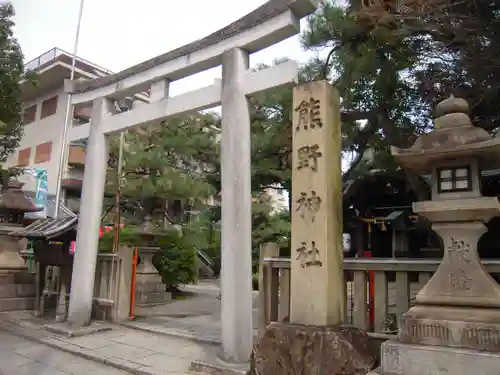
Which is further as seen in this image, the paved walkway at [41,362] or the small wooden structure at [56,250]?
the small wooden structure at [56,250]

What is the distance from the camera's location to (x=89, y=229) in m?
8.13

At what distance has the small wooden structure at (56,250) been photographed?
28.6 feet

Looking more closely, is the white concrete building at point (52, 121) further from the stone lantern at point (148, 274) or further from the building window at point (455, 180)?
the building window at point (455, 180)

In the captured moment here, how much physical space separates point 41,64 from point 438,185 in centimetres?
2550

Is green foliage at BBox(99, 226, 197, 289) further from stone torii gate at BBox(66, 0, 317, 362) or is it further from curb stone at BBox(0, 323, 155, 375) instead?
stone torii gate at BBox(66, 0, 317, 362)

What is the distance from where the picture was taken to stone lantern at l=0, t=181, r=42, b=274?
11.6m

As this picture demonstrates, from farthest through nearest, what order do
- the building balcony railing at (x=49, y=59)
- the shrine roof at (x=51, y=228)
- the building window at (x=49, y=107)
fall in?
the building window at (x=49, y=107) → the building balcony railing at (x=49, y=59) → the shrine roof at (x=51, y=228)

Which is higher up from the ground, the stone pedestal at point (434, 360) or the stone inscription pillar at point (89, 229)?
the stone inscription pillar at point (89, 229)

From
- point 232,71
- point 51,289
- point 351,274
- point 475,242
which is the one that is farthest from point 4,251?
point 475,242

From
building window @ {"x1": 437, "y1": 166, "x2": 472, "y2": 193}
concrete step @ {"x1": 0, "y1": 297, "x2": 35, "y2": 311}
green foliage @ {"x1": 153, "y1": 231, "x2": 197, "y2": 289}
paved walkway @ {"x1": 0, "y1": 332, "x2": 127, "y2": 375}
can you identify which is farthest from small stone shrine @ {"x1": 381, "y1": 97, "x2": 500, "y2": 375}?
green foliage @ {"x1": 153, "y1": 231, "x2": 197, "y2": 289}

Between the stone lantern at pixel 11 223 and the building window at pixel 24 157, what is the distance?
1526 cm

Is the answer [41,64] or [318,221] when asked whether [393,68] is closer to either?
[318,221]

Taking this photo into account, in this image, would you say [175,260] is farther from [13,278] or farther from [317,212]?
[317,212]

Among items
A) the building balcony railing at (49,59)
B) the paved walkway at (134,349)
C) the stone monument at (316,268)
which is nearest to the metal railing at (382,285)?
the stone monument at (316,268)
